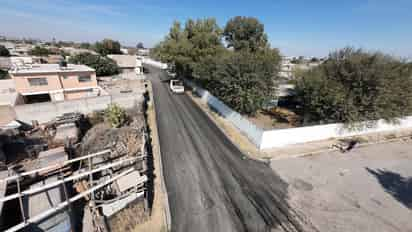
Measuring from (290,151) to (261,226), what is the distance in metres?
6.46

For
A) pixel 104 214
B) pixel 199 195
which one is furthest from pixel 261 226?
pixel 104 214

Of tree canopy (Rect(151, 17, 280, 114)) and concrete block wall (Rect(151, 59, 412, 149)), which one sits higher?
tree canopy (Rect(151, 17, 280, 114))

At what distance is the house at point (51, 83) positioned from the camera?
17.6 metres

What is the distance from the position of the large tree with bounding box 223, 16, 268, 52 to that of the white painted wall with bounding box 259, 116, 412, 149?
24.5 meters

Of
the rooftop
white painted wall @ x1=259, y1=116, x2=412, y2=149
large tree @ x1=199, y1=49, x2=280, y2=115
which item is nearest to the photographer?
white painted wall @ x1=259, y1=116, x2=412, y2=149

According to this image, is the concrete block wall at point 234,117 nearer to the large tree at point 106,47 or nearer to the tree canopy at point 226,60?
the tree canopy at point 226,60

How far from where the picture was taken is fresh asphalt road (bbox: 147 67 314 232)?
6242mm

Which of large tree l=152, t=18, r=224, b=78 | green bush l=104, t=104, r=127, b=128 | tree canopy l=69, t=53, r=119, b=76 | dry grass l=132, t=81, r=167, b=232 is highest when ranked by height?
large tree l=152, t=18, r=224, b=78

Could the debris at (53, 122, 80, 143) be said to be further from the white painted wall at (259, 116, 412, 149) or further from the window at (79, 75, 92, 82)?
the white painted wall at (259, 116, 412, 149)

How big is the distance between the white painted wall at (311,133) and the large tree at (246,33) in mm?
24528

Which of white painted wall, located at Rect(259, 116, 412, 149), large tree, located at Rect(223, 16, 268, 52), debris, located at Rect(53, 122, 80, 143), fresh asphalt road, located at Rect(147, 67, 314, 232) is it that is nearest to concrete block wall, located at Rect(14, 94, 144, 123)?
debris, located at Rect(53, 122, 80, 143)

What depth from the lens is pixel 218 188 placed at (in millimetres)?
7844

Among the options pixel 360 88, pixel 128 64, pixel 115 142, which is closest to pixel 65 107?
pixel 115 142

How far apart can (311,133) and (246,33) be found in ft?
96.4
